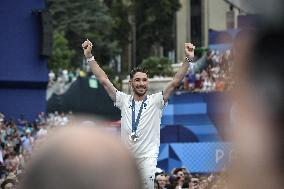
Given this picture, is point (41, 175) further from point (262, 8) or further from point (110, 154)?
point (262, 8)

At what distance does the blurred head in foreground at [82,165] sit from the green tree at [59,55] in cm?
5223

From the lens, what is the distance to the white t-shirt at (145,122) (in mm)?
6777

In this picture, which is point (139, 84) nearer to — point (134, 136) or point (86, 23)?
point (134, 136)

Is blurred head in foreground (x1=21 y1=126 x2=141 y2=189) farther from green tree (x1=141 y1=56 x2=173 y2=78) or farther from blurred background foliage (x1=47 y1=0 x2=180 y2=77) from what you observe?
blurred background foliage (x1=47 y1=0 x2=180 y2=77)

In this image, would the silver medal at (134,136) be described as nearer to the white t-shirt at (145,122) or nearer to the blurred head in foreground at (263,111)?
the white t-shirt at (145,122)

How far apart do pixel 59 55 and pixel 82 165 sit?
176 ft

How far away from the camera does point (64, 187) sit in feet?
4.44

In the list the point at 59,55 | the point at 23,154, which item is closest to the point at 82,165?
the point at 23,154

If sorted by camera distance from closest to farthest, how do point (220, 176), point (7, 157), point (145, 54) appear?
point (220, 176)
point (7, 157)
point (145, 54)

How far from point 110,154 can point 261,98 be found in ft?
0.88

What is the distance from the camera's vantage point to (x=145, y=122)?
6.81 metres

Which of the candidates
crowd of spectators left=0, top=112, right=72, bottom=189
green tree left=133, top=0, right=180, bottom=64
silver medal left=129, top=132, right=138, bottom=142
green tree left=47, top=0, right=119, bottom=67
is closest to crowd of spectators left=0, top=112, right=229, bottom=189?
crowd of spectators left=0, top=112, right=72, bottom=189

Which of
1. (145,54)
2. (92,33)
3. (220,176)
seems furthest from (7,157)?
(145,54)

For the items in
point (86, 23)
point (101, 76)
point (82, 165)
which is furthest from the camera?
point (86, 23)
